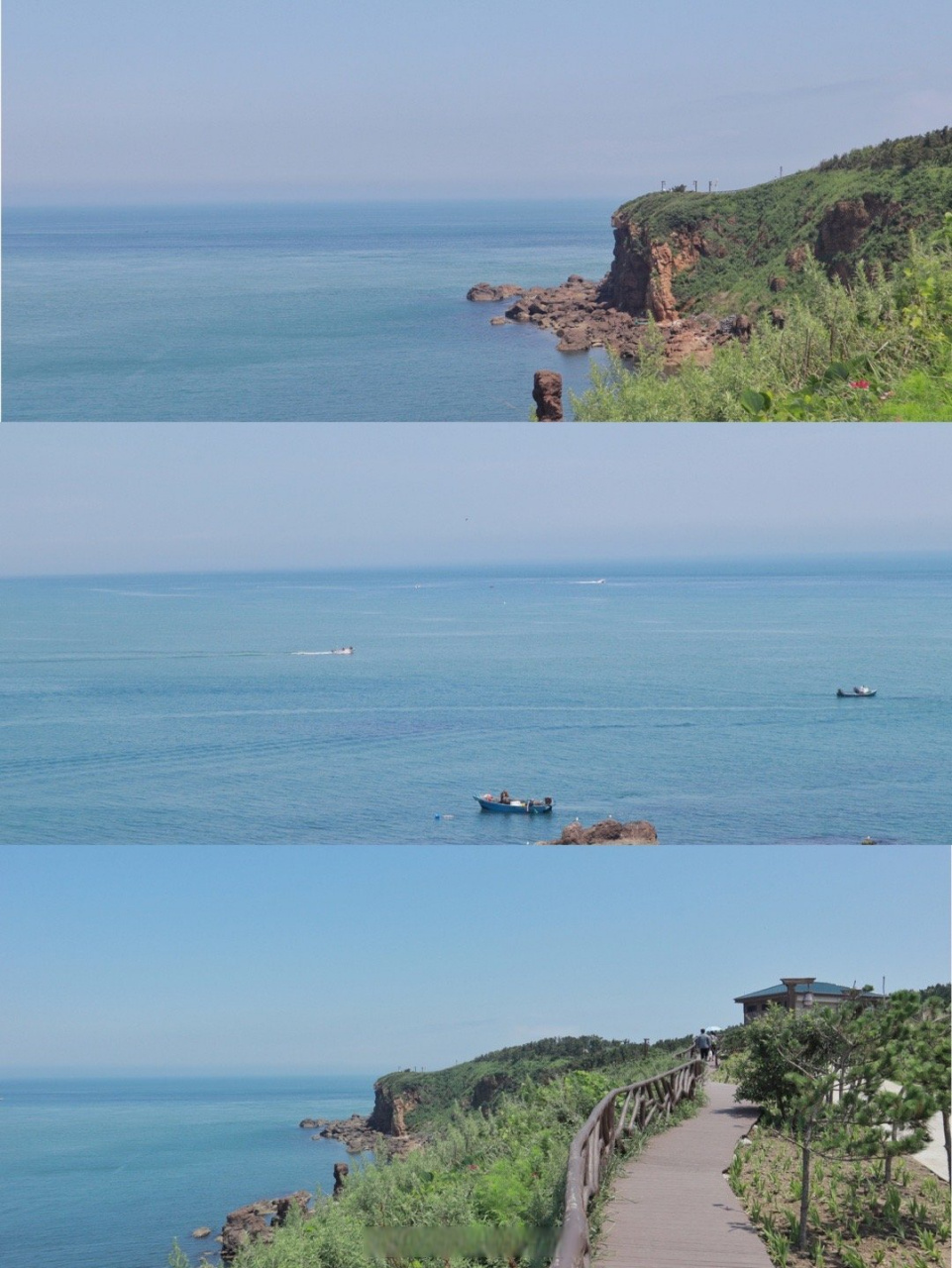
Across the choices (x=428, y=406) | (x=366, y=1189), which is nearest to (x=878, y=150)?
(x=428, y=406)

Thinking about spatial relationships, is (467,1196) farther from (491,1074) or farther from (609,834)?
(609,834)

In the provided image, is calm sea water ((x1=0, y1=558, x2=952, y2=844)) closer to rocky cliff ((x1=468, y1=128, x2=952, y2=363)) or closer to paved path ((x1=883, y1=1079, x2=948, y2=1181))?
rocky cliff ((x1=468, y1=128, x2=952, y2=363))

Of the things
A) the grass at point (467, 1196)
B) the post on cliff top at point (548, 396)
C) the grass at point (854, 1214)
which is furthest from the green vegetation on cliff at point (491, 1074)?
the post on cliff top at point (548, 396)

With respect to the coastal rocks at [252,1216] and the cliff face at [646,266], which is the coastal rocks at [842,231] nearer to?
the cliff face at [646,266]

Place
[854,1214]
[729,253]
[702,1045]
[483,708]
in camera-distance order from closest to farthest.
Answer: [854,1214] → [729,253] → [702,1045] → [483,708]

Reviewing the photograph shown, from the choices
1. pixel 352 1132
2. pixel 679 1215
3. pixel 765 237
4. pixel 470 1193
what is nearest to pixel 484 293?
pixel 765 237

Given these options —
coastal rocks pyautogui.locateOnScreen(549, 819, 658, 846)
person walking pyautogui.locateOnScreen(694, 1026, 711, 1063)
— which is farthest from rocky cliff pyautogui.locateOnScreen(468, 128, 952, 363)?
person walking pyautogui.locateOnScreen(694, 1026, 711, 1063)
